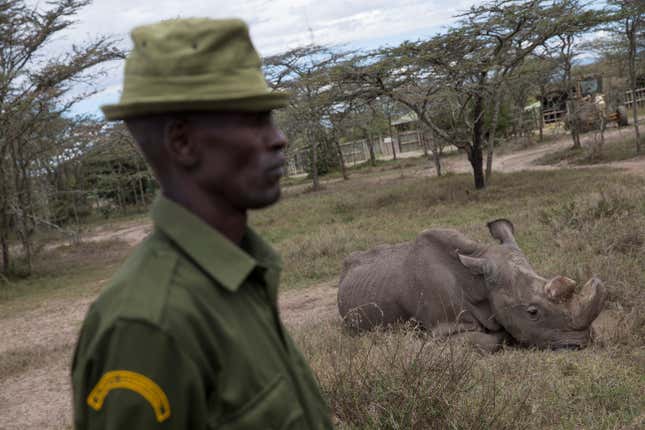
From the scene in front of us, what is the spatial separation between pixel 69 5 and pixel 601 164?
44.7 ft

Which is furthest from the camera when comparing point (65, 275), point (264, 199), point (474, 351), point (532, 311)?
point (65, 275)

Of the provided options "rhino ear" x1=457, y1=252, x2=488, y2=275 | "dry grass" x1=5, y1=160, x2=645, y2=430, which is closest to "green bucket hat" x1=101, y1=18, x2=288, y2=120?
"dry grass" x1=5, y1=160, x2=645, y2=430

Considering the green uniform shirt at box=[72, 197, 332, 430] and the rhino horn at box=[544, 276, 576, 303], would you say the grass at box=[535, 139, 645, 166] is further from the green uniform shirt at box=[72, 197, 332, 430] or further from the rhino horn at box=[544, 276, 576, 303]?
the green uniform shirt at box=[72, 197, 332, 430]

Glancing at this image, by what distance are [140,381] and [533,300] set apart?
450 centimetres

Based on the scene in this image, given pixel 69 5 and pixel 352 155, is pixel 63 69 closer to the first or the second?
pixel 69 5

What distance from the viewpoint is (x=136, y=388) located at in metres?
1.19

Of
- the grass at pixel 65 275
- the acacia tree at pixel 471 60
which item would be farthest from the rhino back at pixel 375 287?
the acacia tree at pixel 471 60

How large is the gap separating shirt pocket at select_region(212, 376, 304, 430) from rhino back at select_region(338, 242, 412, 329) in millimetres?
4509

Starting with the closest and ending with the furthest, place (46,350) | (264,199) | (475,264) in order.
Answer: (264,199) < (475,264) < (46,350)

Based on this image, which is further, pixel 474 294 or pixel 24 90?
pixel 24 90

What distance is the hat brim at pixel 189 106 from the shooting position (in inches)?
52.5

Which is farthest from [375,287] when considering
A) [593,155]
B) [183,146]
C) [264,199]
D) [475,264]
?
[593,155]

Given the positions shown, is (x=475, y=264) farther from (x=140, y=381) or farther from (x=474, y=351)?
(x=140, y=381)

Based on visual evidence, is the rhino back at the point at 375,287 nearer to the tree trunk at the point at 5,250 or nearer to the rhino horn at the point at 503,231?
the rhino horn at the point at 503,231
